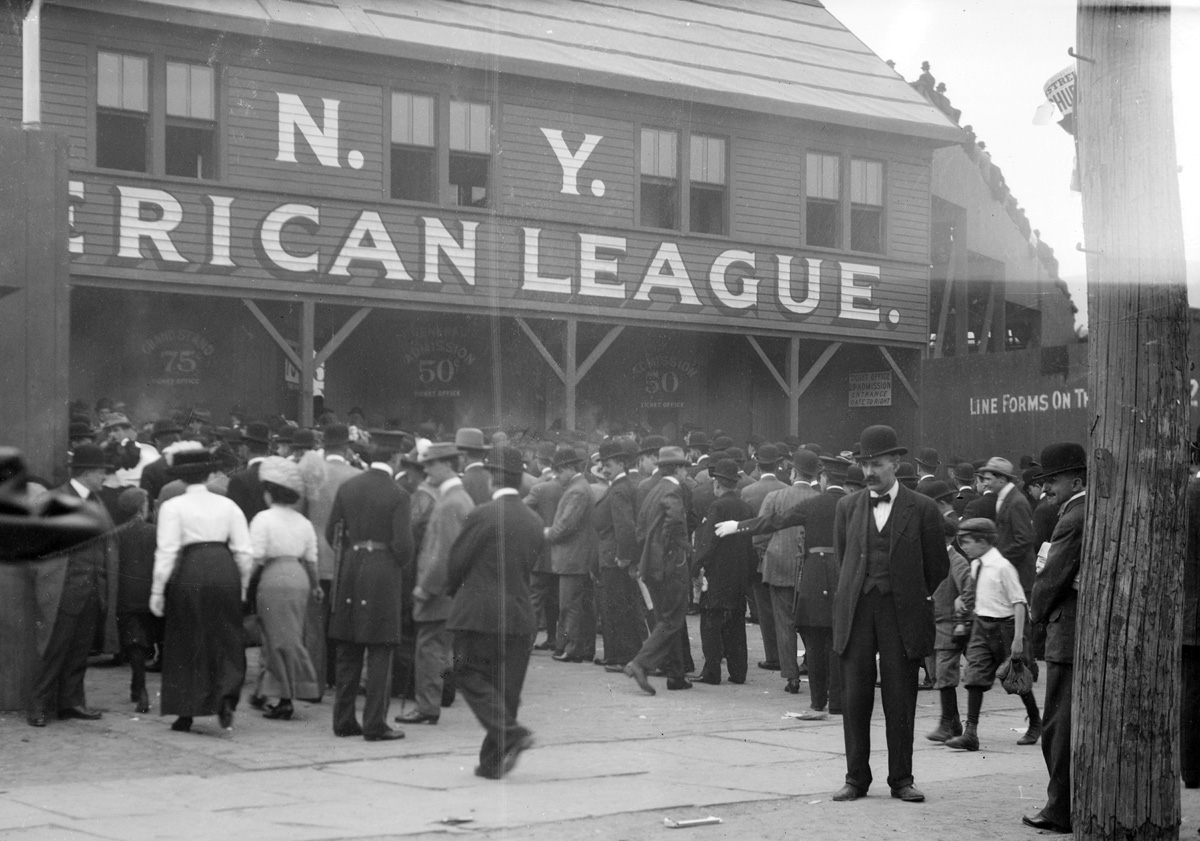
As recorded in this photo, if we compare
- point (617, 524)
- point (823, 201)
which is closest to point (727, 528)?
point (617, 524)

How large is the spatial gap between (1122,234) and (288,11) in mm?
14243

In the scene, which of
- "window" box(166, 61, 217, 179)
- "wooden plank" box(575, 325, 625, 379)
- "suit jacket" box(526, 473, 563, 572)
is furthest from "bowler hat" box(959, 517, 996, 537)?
"window" box(166, 61, 217, 179)

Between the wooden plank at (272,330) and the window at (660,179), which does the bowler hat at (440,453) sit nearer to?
the wooden plank at (272,330)

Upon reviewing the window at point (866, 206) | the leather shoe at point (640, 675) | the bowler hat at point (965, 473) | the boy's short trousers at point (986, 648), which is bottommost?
the leather shoe at point (640, 675)

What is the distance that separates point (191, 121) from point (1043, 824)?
1457 cm

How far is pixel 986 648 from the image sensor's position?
9.53 m

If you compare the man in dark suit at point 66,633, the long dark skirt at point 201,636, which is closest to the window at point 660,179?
the long dark skirt at point 201,636

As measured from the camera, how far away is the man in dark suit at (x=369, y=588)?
914 cm

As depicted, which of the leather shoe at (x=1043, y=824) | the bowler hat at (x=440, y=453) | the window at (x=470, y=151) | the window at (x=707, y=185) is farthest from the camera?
the window at (x=707, y=185)

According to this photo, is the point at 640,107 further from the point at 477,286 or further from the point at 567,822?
the point at 567,822

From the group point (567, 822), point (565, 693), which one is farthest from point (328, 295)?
point (567, 822)

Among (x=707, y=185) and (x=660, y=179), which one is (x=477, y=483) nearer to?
(x=660, y=179)

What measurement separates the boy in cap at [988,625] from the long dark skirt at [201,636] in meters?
4.74

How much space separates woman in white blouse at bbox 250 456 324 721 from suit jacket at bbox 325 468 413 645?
0.43 meters
